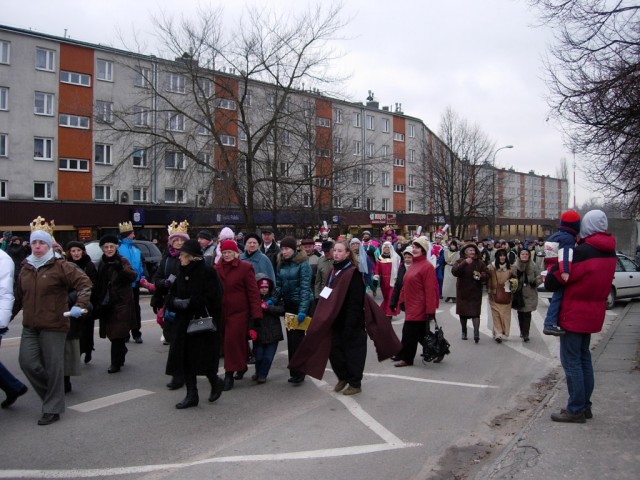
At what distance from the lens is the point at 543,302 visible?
672 inches

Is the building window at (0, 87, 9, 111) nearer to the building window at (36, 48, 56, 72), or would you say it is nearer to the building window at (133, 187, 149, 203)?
the building window at (36, 48, 56, 72)

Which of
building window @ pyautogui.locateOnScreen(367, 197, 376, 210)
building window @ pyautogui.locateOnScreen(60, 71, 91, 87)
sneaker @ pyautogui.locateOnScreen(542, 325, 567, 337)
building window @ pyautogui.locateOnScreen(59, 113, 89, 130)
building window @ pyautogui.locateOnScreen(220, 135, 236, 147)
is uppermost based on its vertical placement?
building window @ pyautogui.locateOnScreen(60, 71, 91, 87)

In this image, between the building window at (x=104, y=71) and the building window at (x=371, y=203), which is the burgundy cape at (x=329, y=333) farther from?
the building window at (x=371, y=203)

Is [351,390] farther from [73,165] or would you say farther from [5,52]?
[5,52]

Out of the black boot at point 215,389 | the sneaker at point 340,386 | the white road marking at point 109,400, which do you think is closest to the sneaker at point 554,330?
the sneaker at point 340,386

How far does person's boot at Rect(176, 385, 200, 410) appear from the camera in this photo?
19.9 feet

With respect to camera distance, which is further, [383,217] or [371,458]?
[383,217]

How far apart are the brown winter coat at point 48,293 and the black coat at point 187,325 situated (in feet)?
3.22

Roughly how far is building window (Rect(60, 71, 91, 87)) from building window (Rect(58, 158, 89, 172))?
4.52m

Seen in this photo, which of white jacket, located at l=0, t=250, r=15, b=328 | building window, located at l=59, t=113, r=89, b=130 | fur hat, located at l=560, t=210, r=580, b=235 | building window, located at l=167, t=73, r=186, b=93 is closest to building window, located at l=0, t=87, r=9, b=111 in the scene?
building window, located at l=59, t=113, r=89, b=130

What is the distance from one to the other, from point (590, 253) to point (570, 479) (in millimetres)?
1986

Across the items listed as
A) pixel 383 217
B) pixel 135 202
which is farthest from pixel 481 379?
pixel 383 217

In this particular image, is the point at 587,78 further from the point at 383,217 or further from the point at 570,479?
the point at 383,217

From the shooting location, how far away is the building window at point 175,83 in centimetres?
2747
